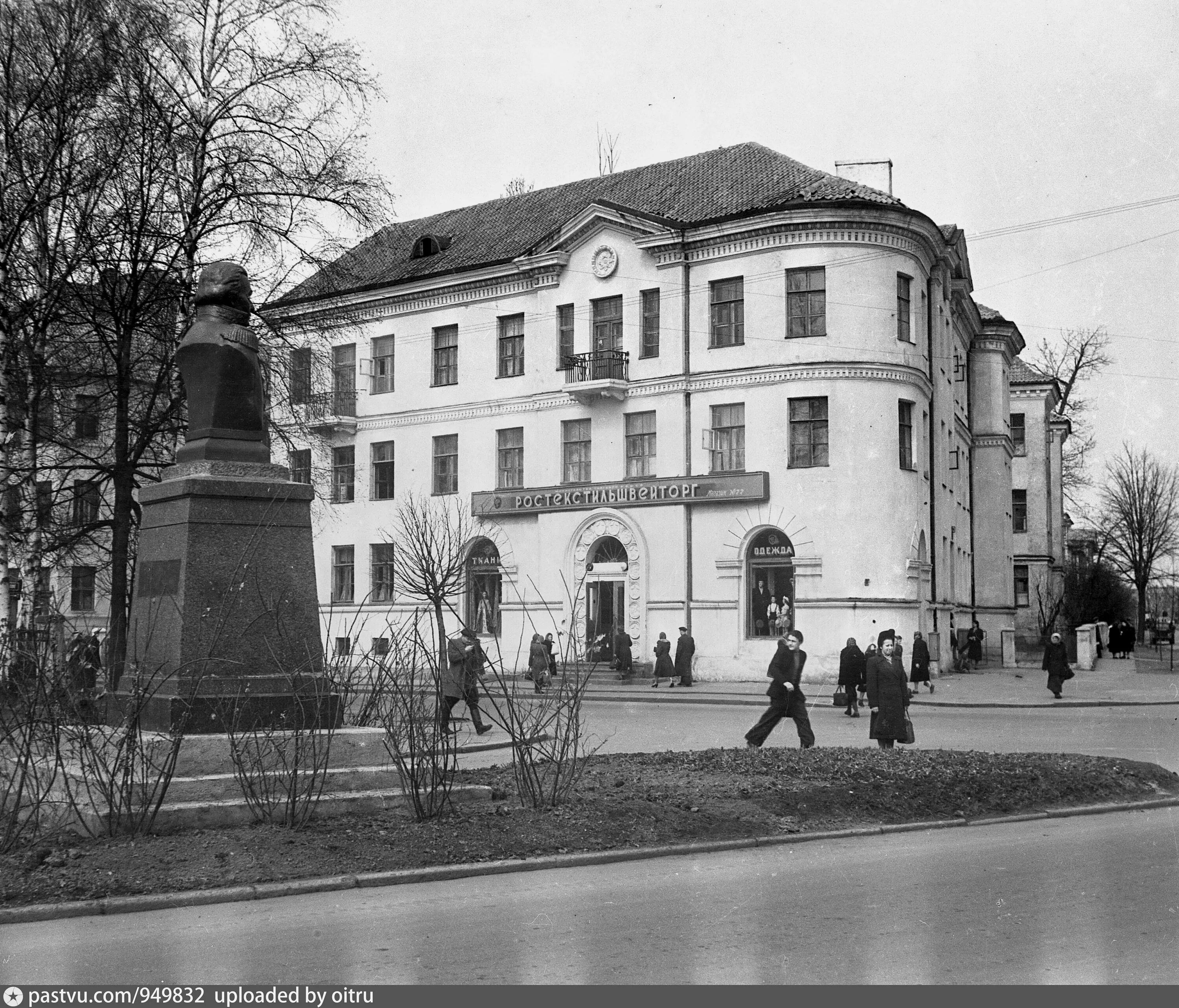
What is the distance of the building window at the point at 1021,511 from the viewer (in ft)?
213

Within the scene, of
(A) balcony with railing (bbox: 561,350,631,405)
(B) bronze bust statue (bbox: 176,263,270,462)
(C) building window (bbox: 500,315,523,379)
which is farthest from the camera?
(C) building window (bbox: 500,315,523,379)

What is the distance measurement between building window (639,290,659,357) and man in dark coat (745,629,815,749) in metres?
21.3

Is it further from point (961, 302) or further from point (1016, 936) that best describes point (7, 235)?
point (961, 302)

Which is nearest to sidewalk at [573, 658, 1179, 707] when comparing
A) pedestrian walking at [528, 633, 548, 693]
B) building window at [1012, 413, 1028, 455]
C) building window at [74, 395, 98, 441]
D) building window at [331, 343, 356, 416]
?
pedestrian walking at [528, 633, 548, 693]

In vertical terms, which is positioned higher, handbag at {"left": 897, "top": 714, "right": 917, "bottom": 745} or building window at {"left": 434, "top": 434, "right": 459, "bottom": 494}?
building window at {"left": 434, "top": 434, "right": 459, "bottom": 494}

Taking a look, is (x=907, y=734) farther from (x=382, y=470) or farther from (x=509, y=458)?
(x=382, y=470)

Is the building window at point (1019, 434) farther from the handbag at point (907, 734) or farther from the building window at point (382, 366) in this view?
the handbag at point (907, 734)

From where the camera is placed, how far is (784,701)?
55.3ft

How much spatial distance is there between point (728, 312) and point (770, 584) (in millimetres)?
7781

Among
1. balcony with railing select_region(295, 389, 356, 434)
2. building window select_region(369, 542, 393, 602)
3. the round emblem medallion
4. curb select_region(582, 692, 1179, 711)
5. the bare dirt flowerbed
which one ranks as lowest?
curb select_region(582, 692, 1179, 711)

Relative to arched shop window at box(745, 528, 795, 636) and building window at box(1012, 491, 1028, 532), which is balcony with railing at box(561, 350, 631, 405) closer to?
arched shop window at box(745, 528, 795, 636)

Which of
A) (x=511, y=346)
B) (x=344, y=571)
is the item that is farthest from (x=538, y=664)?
(x=344, y=571)

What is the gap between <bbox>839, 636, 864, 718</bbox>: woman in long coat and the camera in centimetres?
2662

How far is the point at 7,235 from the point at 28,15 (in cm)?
363
